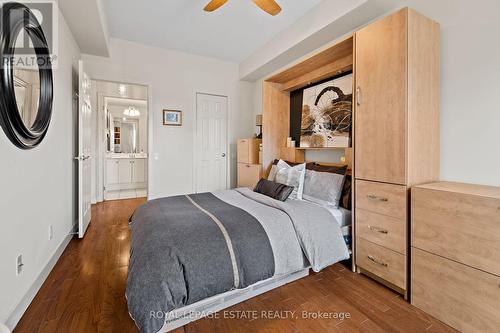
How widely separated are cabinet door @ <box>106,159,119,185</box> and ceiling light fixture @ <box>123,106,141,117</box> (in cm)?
147

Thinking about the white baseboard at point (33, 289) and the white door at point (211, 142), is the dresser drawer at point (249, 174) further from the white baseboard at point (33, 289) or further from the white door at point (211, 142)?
the white baseboard at point (33, 289)

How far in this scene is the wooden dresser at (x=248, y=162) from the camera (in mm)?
3771

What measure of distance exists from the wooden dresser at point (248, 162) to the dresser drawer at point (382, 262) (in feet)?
6.20

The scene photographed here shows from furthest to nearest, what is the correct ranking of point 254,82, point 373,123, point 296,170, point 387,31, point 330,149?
point 254,82, point 330,149, point 296,170, point 373,123, point 387,31

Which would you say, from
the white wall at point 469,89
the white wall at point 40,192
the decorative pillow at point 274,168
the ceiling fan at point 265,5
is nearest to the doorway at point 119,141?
the white wall at point 40,192

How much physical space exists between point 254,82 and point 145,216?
3.80 meters

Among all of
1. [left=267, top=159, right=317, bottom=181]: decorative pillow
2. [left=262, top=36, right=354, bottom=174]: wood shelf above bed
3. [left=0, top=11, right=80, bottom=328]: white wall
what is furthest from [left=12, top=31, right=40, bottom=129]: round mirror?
[left=262, top=36, right=354, bottom=174]: wood shelf above bed

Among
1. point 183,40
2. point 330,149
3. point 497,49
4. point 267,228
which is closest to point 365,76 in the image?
point 497,49

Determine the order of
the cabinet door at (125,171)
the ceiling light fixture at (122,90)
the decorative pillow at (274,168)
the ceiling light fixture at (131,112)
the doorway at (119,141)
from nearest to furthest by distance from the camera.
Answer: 1. the decorative pillow at (274,168)
2. the doorway at (119,141)
3. the ceiling light fixture at (122,90)
4. the cabinet door at (125,171)
5. the ceiling light fixture at (131,112)

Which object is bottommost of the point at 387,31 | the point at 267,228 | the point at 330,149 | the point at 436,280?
the point at 436,280

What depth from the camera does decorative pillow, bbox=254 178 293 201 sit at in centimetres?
248

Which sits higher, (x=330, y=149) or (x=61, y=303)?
(x=330, y=149)

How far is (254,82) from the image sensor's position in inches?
194

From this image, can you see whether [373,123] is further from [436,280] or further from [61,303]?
[61,303]
